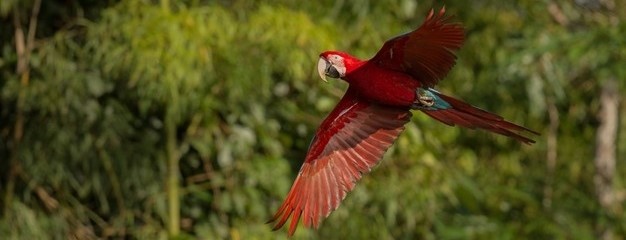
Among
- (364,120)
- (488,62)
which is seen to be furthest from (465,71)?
(364,120)

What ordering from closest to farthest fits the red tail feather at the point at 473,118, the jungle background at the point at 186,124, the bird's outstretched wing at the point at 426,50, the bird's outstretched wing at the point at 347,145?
the bird's outstretched wing at the point at 426,50
the red tail feather at the point at 473,118
the bird's outstretched wing at the point at 347,145
the jungle background at the point at 186,124

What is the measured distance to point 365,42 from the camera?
146 inches

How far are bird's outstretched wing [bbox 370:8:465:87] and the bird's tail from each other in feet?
0.11

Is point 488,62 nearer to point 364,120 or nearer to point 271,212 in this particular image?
point 271,212

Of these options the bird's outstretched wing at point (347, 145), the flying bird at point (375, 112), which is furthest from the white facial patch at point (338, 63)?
the bird's outstretched wing at point (347, 145)

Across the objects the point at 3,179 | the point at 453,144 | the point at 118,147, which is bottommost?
the point at 3,179

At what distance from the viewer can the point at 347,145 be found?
2.36m

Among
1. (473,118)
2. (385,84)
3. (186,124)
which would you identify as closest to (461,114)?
(473,118)

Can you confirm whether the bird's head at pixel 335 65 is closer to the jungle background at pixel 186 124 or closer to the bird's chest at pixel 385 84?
the bird's chest at pixel 385 84

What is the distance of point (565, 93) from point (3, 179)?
2.33 meters

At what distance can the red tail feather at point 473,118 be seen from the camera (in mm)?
2104

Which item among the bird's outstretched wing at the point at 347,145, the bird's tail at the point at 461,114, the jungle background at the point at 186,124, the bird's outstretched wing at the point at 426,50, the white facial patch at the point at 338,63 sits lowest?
the jungle background at the point at 186,124

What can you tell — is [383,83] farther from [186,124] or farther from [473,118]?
[186,124]

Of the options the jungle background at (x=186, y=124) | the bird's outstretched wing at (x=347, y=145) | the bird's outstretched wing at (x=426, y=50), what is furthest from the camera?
the jungle background at (x=186, y=124)
